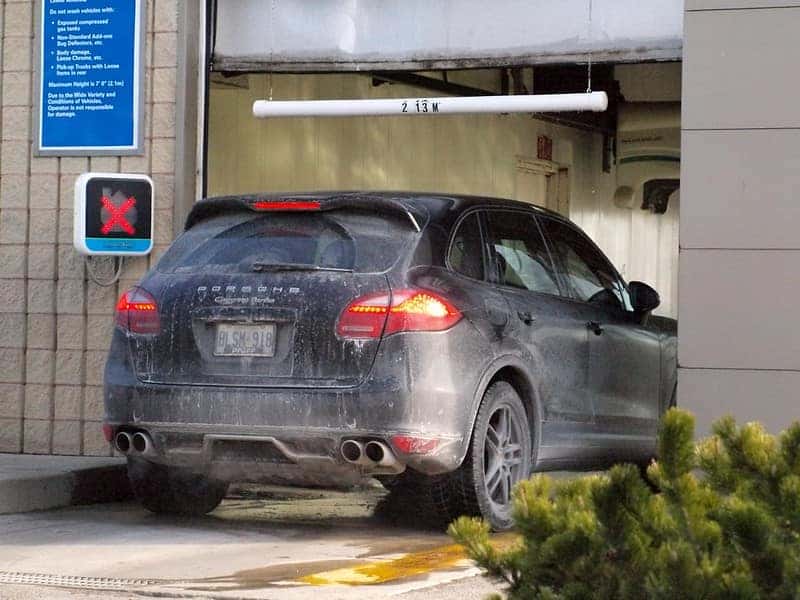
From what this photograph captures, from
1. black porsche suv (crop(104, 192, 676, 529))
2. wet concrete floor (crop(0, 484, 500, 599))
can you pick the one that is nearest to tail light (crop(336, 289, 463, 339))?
black porsche suv (crop(104, 192, 676, 529))

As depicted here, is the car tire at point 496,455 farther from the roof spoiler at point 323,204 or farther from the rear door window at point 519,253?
the roof spoiler at point 323,204

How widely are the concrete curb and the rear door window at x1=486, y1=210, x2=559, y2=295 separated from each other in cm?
264

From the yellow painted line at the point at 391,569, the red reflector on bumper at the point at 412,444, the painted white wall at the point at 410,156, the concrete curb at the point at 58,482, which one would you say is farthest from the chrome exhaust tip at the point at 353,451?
the painted white wall at the point at 410,156

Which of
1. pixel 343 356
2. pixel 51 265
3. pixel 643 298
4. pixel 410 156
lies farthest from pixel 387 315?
pixel 410 156

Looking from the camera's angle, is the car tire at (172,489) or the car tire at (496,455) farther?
the car tire at (172,489)

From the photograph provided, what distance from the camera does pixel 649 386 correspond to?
9.61 meters

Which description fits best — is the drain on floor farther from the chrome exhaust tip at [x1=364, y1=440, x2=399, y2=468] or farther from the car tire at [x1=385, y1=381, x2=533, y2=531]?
the car tire at [x1=385, y1=381, x2=533, y2=531]

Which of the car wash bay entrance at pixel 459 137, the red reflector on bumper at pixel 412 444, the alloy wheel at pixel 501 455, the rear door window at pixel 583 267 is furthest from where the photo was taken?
the car wash bay entrance at pixel 459 137

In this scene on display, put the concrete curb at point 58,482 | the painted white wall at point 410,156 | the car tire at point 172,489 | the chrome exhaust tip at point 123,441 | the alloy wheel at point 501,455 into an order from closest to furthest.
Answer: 1. the chrome exhaust tip at point 123,441
2. the alloy wheel at point 501,455
3. the car tire at point 172,489
4. the concrete curb at point 58,482
5. the painted white wall at point 410,156

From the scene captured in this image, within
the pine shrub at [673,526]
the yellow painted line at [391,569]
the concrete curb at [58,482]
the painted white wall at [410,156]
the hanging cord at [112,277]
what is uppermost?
the painted white wall at [410,156]

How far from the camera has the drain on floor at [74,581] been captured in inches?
242

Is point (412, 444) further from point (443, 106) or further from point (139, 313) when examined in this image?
point (443, 106)

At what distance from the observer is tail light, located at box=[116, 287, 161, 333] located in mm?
7812

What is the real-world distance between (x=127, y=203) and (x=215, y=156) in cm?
240
